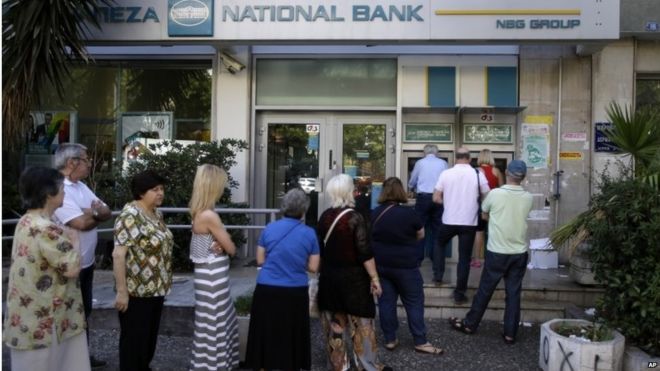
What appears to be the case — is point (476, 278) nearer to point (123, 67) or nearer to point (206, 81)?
point (206, 81)

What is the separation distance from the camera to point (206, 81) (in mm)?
9469

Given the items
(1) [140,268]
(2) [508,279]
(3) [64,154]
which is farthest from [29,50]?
(2) [508,279]

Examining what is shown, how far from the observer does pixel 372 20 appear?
821 cm

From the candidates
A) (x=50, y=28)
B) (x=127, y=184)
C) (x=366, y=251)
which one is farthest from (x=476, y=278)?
(x=50, y=28)

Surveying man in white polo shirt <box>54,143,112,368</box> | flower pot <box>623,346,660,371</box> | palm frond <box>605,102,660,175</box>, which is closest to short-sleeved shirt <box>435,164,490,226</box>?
palm frond <box>605,102,660,175</box>

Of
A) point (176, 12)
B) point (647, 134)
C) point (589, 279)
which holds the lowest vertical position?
point (589, 279)

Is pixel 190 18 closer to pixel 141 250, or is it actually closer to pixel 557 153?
pixel 141 250

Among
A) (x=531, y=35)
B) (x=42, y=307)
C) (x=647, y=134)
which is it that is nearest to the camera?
(x=42, y=307)

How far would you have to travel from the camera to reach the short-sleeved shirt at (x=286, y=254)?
13.6 ft

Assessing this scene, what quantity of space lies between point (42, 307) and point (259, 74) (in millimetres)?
6340

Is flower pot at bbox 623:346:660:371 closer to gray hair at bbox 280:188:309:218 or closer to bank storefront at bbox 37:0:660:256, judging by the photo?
gray hair at bbox 280:188:309:218

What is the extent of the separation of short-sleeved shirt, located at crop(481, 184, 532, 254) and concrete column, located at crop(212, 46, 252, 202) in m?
4.45

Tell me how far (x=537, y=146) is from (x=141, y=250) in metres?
6.43

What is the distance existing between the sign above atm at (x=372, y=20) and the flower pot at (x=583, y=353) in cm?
464
